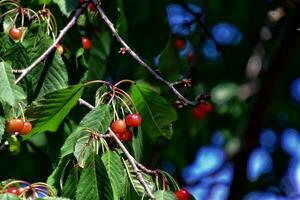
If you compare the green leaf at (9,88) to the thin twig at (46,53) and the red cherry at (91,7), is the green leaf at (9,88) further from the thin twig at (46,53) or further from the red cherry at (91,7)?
the red cherry at (91,7)

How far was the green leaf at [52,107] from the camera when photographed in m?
2.73

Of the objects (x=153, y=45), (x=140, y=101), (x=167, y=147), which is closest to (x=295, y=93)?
(x=167, y=147)

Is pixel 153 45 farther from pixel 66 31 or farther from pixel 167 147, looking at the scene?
pixel 167 147

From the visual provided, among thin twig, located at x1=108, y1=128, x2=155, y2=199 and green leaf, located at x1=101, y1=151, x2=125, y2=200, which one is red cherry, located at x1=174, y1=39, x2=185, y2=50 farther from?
green leaf, located at x1=101, y1=151, x2=125, y2=200

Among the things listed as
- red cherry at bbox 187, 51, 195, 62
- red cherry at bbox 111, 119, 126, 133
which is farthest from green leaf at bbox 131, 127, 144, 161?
red cherry at bbox 187, 51, 195, 62

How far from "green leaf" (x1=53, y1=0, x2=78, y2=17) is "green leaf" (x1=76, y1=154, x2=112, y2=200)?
770 millimetres

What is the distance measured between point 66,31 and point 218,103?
130 inches

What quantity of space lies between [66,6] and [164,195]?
89 centimetres

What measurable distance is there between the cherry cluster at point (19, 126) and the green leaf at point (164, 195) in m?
0.47

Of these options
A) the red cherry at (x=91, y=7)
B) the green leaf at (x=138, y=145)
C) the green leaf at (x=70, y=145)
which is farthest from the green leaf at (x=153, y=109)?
the red cherry at (x=91, y=7)

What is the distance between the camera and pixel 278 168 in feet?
21.2

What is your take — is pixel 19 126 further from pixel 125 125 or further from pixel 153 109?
pixel 153 109

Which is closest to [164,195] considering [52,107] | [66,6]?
[52,107]

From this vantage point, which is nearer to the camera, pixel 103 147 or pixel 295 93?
pixel 103 147
